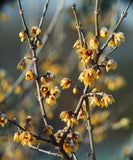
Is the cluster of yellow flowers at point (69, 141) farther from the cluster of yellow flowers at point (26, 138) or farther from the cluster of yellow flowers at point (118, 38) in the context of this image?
the cluster of yellow flowers at point (118, 38)

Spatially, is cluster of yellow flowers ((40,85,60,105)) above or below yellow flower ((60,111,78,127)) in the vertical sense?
above

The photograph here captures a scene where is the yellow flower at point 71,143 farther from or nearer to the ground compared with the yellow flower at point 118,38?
nearer to the ground

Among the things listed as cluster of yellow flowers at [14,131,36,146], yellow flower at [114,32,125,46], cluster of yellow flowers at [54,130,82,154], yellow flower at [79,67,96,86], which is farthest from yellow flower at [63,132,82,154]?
yellow flower at [114,32,125,46]

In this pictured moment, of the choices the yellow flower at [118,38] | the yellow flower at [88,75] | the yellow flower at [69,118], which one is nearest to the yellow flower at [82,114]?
the yellow flower at [69,118]

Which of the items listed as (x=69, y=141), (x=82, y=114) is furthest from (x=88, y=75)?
(x=69, y=141)

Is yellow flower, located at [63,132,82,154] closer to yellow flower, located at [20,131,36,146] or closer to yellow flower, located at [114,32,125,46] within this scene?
yellow flower, located at [20,131,36,146]

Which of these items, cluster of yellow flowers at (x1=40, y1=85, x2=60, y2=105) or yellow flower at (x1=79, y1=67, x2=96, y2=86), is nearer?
yellow flower at (x1=79, y1=67, x2=96, y2=86)

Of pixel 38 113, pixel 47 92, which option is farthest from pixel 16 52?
pixel 47 92

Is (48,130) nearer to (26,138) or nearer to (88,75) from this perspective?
(26,138)

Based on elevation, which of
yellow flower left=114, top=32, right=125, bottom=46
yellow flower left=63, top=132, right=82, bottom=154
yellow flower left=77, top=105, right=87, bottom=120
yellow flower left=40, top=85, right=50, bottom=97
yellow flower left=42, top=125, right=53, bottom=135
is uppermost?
yellow flower left=114, top=32, right=125, bottom=46
